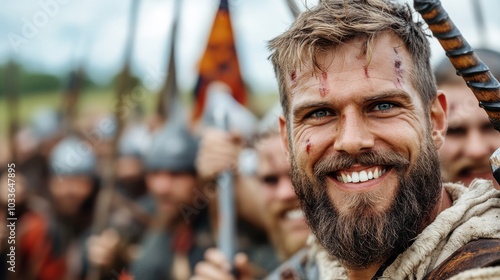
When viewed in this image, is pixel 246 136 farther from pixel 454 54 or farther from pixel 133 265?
pixel 454 54

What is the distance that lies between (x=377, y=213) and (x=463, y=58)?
55 cm

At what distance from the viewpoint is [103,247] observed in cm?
705

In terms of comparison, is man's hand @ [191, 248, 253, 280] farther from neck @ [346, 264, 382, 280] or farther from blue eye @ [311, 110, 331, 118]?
blue eye @ [311, 110, 331, 118]

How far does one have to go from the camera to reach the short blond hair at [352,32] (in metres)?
2.47

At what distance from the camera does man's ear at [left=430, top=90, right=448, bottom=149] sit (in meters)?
2.67

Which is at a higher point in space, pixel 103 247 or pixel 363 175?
pixel 363 175

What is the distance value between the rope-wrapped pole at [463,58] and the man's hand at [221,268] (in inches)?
131

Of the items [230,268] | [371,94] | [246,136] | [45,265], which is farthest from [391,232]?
[45,265]

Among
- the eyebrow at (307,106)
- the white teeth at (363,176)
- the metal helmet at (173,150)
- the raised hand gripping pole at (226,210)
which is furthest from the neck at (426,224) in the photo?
the metal helmet at (173,150)

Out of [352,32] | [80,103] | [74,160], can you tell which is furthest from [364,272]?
[80,103]

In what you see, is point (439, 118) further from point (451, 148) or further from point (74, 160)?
point (74, 160)

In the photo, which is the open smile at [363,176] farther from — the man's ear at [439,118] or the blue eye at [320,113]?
the man's ear at [439,118]

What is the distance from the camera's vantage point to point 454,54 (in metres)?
2.22

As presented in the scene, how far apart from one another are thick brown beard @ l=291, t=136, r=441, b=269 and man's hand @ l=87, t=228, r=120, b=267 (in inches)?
179
